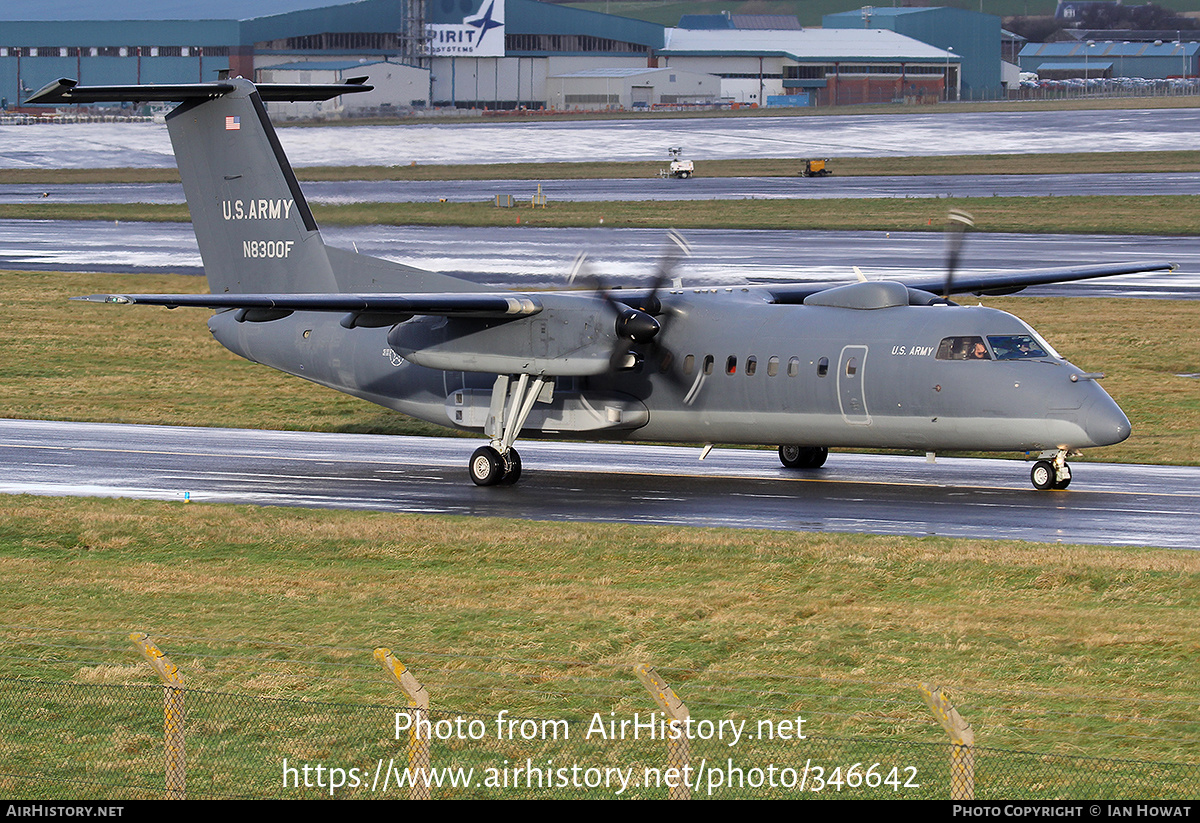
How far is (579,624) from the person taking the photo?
18.2 metres

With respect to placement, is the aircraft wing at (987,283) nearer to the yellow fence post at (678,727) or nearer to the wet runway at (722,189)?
the yellow fence post at (678,727)

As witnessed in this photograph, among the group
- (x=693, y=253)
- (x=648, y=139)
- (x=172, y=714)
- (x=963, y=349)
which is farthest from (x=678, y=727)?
(x=648, y=139)

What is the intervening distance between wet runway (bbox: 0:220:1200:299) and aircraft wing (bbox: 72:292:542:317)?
22891mm

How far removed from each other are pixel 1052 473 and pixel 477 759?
50.2 feet

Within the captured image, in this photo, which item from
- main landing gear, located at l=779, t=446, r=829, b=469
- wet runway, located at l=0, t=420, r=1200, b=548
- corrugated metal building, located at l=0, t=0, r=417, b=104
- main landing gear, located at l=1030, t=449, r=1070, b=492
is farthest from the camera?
corrugated metal building, located at l=0, t=0, r=417, b=104

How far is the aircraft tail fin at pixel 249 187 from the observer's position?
3102 centimetres

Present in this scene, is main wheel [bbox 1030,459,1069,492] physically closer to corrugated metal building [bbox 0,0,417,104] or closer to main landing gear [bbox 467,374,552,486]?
main landing gear [bbox 467,374,552,486]

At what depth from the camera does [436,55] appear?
525 ft

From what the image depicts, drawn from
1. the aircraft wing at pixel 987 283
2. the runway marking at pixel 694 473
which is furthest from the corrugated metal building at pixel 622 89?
the aircraft wing at pixel 987 283

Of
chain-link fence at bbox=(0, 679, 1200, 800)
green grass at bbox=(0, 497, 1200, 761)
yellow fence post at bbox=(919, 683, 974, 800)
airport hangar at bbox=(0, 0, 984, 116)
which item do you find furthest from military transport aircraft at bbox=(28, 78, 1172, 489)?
airport hangar at bbox=(0, 0, 984, 116)

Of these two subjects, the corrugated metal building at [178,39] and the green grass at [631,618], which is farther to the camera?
the corrugated metal building at [178,39]

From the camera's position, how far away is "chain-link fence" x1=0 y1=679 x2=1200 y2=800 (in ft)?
41.1

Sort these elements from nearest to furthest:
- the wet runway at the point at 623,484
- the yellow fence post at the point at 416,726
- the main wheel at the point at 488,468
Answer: the yellow fence post at the point at 416,726
the wet runway at the point at 623,484
the main wheel at the point at 488,468

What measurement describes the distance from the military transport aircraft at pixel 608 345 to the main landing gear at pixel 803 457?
41 mm
